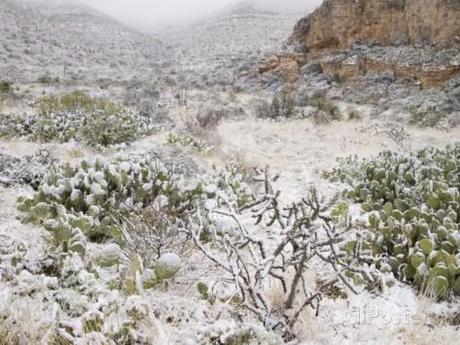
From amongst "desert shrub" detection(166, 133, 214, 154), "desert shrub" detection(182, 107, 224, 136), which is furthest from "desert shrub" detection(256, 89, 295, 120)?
"desert shrub" detection(166, 133, 214, 154)

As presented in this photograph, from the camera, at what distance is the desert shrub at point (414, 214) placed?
10.3 feet

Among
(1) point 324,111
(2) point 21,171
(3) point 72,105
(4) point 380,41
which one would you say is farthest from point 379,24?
(2) point 21,171

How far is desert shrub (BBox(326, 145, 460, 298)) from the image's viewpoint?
3141 millimetres

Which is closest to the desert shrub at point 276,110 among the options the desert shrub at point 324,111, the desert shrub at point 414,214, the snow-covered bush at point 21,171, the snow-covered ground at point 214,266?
the snow-covered ground at point 214,266

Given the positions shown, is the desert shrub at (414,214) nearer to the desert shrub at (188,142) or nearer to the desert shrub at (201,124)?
the desert shrub at (188,142)

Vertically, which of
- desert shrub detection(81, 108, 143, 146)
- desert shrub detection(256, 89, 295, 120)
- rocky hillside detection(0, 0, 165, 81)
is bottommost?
desert shrub detection(256, 89, 295, 120)

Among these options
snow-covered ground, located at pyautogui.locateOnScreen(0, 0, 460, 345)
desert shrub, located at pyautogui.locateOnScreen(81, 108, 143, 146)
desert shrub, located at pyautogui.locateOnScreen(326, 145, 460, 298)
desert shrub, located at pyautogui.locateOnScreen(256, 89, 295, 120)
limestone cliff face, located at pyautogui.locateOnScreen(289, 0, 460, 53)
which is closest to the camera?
snow-covered ground, located at pyautogui.locateOnScreen(0, 0, 460, 345)

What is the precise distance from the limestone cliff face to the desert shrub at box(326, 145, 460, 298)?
1688 cm

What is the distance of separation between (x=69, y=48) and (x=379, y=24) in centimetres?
2324

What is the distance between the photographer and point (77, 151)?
6.88 m

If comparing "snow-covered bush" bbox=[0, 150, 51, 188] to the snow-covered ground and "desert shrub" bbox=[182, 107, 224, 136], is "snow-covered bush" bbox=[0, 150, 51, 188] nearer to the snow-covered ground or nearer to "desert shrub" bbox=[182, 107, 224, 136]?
the snow-covered ground

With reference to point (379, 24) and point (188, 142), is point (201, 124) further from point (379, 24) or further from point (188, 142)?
point (379, 24)

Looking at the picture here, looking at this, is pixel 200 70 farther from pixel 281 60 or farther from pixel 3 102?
pixel 3 102

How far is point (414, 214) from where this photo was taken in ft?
13.7
